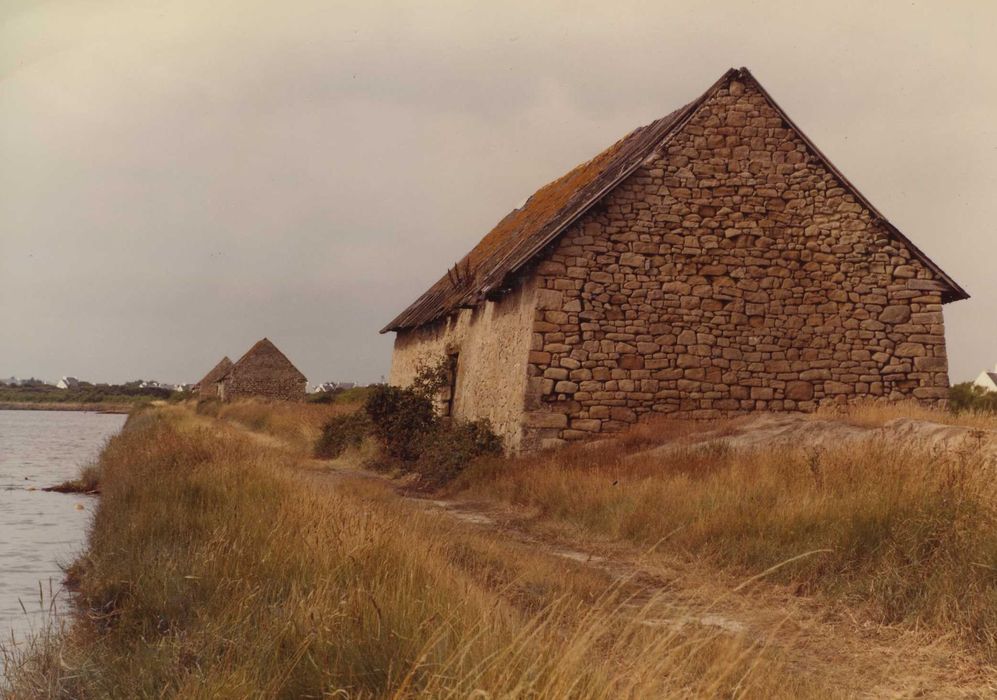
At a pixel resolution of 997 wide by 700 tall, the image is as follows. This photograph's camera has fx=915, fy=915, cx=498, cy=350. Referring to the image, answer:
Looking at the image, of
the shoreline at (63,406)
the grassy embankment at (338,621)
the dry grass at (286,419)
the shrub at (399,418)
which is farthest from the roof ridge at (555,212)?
the shoreline at (63,406)

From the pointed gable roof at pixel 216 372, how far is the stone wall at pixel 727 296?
159 ft

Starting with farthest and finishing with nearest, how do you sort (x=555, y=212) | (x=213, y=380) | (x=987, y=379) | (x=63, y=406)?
(x=63, y=406)
(x=213, y=380)
(x=987, y=379)
(x=555, y=212)

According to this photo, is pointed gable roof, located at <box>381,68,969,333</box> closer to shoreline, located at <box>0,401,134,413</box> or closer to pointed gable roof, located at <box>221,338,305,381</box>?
pointed gable roof, located at <box>221,338,305,381</box>

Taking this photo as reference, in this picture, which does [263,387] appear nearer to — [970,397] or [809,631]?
[970,397]

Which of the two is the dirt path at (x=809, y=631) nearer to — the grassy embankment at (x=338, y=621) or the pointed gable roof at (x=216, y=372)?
the grassy embankment at (x=338, y=621)

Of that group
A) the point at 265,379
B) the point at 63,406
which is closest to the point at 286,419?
the point at 265,379

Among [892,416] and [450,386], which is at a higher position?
[450,386]

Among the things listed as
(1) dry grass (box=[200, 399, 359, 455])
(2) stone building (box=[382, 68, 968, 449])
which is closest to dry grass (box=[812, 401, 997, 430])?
(2) stone building (box=[382, 68, 968, 449])

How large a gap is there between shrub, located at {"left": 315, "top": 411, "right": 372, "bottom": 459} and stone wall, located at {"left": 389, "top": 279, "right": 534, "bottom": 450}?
2.22 m

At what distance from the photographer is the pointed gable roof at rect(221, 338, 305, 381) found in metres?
49.1

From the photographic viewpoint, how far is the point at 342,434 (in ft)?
70.2

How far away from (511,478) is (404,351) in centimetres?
1310

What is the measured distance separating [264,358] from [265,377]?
3.47ft

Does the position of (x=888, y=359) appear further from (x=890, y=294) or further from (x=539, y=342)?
(x=539, y=342)
